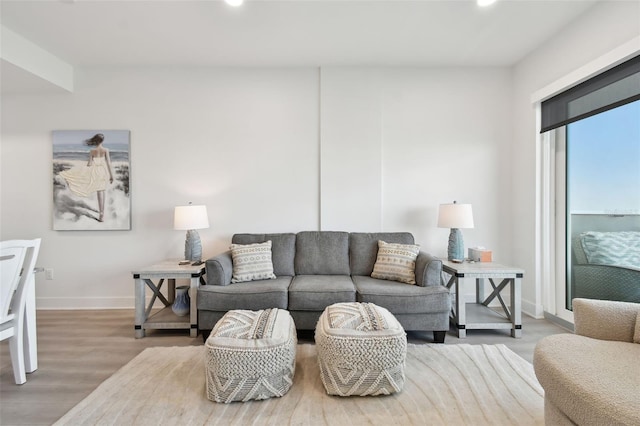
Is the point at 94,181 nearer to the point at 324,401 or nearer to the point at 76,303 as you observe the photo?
the point at 76,303

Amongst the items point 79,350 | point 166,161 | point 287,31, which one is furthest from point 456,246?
point 79,350

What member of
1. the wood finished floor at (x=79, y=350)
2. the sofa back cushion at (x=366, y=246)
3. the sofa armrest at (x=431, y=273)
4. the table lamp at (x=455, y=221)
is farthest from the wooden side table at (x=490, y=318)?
the sofa back cushion at (x=366, y=246)

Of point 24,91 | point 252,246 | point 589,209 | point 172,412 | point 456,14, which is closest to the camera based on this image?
point 172,412

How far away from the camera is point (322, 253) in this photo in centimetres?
316

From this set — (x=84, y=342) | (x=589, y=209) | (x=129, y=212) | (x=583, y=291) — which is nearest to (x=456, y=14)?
(x=589, y=209)

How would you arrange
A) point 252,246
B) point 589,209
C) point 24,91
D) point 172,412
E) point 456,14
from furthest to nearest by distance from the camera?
point 24,91 < point 252,246 < point 589,209 < point 456,14 < point 172,412

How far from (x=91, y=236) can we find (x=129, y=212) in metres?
0.53

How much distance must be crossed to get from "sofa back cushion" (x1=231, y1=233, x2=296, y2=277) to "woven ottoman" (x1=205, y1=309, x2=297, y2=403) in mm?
1286

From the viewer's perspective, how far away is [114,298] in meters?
3.50

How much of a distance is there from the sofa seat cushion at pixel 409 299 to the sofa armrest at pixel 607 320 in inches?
38.7

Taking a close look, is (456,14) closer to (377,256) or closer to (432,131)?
(432,131)

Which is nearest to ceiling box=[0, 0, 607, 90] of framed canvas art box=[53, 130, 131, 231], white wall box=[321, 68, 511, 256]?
white wall box=[321, 68, 511, 256]

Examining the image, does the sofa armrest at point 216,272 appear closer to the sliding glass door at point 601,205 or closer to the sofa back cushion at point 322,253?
the sofa back cushion at point 322,253

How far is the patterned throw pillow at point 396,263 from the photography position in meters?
2.79
